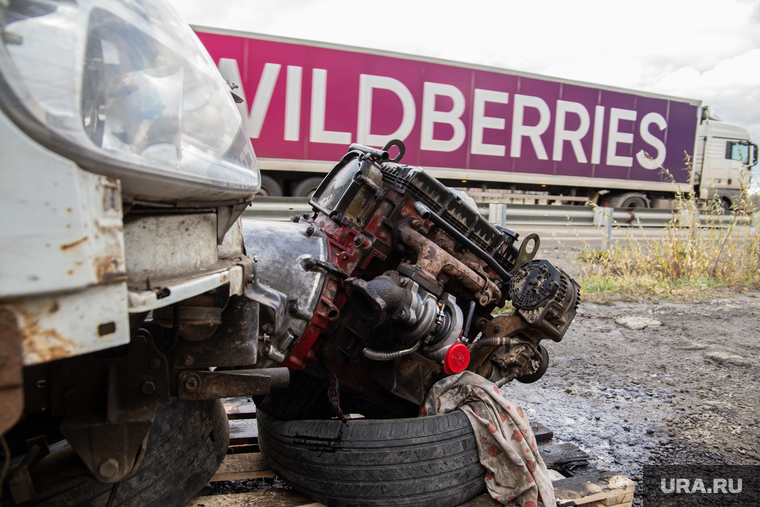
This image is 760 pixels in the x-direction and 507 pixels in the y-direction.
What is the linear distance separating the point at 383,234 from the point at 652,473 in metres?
1.62

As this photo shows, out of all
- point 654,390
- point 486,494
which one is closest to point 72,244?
point 486,494

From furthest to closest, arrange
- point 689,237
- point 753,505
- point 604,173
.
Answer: point 604,173 < point 689,237 < point 753,505

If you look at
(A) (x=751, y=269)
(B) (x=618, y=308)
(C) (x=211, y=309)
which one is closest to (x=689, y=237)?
(A) (x=751, y=269)

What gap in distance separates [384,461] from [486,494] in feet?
1.43

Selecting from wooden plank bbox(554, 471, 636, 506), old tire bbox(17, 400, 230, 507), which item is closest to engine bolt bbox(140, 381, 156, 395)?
old tire bbox(17, 400, 230, 507)

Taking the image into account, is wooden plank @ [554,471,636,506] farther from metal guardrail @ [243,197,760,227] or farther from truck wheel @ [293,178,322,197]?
truck wheel @ [293,178,322,197]

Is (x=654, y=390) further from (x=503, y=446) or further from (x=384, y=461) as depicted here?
(x=384, y=461)

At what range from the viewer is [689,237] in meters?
5.48

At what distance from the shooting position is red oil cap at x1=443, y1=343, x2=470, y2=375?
1782mm

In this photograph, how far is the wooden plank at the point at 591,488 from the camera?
5.74 feet

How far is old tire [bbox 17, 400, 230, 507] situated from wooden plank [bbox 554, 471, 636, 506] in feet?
4.27

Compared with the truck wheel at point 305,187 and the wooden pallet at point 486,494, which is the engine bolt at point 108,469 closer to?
the wooden pallet at point 486,494

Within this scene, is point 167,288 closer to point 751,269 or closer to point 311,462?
point 311,462

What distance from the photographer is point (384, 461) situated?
163cm
